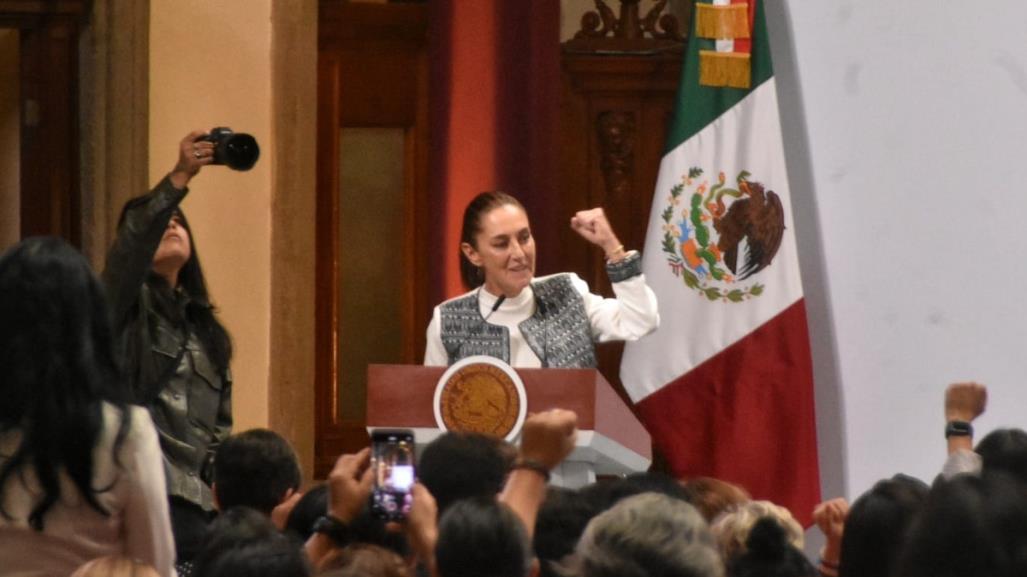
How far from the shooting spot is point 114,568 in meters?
2.37

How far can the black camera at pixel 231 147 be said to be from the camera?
13.9 feet

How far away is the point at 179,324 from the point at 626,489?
55.3 inches

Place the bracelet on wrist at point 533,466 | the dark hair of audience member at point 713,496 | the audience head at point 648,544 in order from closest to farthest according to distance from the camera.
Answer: the audience head at point 648,544 < the bracelet on wrist at point 533,466 < the dark hair of audience member at point 713,496

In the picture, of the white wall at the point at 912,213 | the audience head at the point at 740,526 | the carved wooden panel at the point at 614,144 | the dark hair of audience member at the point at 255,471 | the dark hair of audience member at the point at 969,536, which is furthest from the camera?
the carved wooden panel at the point at 614,144

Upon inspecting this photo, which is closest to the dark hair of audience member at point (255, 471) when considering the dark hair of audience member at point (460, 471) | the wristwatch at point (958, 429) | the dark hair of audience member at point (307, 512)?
the dark hair of audience member at point (307, 512)

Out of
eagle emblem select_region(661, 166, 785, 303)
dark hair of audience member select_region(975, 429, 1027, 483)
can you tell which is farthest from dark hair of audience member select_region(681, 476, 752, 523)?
eagle emblem select_region(661, 166, 785, 303)

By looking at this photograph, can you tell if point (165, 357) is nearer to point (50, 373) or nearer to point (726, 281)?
point (50, 373)

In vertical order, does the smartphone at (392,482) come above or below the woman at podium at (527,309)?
below

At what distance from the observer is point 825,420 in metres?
5.82

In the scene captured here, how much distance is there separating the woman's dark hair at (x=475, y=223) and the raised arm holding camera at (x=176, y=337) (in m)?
0.53

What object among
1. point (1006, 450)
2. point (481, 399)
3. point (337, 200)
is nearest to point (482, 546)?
point (1006, 450)

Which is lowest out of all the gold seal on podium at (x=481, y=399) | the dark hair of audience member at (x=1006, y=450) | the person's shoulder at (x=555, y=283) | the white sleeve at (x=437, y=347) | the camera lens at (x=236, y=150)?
the dark hair of audience member at (x=1006, y=450)

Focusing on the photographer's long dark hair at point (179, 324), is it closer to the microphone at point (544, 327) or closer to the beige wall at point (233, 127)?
the microphone at point (544, 327)

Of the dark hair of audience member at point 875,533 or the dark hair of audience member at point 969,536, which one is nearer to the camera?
the dark hair of audience member at point 969,536
